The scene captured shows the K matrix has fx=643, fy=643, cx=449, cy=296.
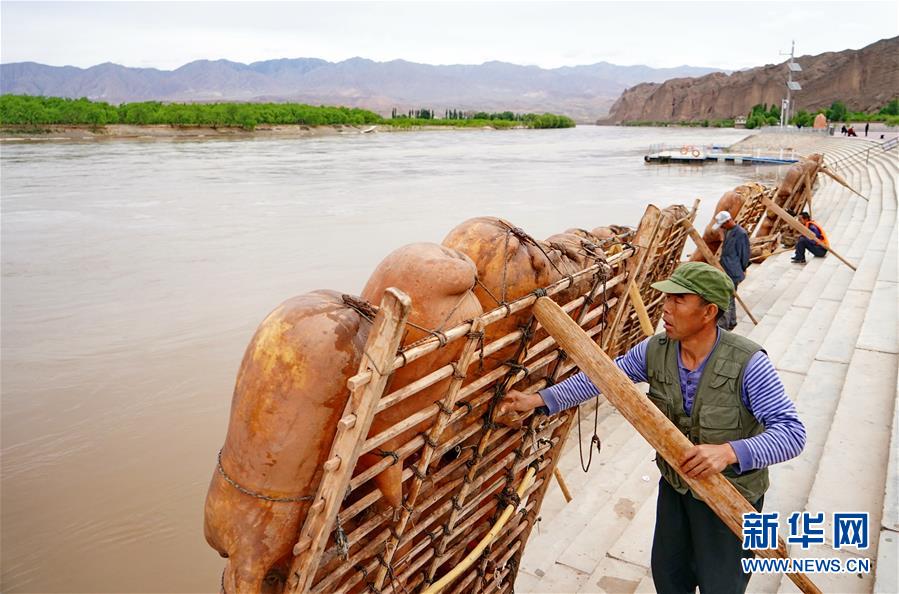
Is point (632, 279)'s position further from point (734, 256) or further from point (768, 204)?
point (768, 204)

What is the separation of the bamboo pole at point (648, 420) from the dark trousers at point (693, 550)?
0.12 m

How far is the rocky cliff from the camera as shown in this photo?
88688 millimetres

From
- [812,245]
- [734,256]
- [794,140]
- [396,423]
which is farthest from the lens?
[794,140]

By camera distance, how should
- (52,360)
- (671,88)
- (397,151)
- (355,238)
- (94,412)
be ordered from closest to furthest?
(94,412) < (52,360) < (355,238) < (397,151) < (671,88)

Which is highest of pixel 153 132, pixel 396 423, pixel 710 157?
pixel 153 132

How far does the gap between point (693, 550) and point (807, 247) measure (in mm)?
8082

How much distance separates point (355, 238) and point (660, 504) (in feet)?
40.1

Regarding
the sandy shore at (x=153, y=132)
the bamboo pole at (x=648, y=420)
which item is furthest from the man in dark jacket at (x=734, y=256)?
the sandy shore at (x=153, y=132)

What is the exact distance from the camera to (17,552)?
171 inches

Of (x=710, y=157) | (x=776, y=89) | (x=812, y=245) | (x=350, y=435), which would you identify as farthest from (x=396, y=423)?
(x=776, y=89)

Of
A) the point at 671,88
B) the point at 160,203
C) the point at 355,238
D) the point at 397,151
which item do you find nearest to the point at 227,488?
the point at 355,238

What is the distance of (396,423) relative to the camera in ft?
7.09

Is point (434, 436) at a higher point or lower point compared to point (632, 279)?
lower

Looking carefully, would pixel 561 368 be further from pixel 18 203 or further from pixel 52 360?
pixel 18 203
